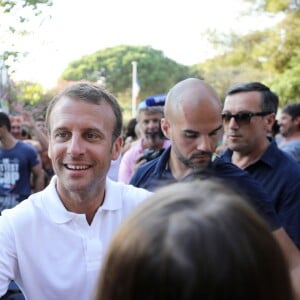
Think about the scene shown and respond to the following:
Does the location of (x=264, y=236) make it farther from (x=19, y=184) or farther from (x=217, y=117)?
(x=19, y=184)

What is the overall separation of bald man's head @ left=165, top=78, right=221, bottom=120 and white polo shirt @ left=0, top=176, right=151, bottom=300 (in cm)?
98

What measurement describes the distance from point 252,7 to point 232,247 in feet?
88.4

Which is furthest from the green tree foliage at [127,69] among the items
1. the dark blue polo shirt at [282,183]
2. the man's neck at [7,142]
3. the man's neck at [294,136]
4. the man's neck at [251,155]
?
the dark blue polo shirt at [282,183]

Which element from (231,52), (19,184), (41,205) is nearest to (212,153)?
(41,205)

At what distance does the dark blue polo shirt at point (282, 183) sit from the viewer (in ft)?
8.93

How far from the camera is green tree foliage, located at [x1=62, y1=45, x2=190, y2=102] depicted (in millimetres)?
57844

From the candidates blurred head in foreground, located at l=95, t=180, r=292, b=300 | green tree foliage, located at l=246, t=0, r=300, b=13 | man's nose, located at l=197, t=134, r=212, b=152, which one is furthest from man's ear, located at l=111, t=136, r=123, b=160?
green tree foliage, located at l=246, t=0, r=300, b=13

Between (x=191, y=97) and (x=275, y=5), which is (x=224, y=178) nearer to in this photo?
(x=191, y=97)

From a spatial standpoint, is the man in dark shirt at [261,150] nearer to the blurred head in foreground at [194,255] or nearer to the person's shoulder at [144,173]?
the person's shoulder at [144,173]

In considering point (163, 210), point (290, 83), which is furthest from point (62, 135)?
point (290, 83)

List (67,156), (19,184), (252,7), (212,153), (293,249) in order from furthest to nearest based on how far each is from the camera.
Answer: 1. (252,7)
2. (19,184)
3. (212,153)
4. (293,249)
5. (67,156)

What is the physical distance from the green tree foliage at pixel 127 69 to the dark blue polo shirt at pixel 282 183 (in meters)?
54.3

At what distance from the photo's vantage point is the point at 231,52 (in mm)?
29156

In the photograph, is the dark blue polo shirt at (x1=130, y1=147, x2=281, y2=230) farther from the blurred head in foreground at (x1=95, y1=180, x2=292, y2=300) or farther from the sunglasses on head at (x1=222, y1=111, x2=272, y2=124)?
the blurred head in foreground at (x1=95, y1=180, x2=292, y2=300)
